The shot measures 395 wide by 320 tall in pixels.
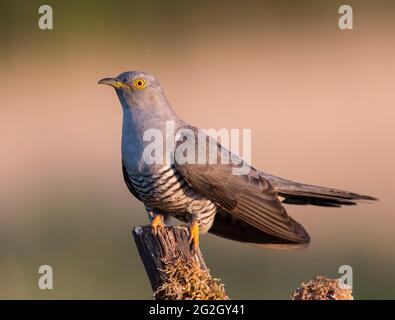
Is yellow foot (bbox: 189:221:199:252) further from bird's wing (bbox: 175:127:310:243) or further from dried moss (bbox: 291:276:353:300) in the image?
dried moss (bbox: 291:276:353:300)

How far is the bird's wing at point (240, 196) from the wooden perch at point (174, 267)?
40cm

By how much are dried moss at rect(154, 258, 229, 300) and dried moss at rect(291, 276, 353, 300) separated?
33 cm

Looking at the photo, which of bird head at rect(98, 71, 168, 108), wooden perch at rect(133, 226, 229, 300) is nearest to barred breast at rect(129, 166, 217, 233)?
wooden perch at rect(133, 226, 229, 300)

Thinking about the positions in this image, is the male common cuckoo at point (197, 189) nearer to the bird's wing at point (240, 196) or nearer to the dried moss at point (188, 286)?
the bird's wing at point (240, 196)

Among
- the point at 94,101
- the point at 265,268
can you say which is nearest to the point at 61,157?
the point at 94,101

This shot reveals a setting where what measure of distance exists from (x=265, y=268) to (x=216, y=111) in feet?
8.12

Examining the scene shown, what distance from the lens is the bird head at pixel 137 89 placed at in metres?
4.80

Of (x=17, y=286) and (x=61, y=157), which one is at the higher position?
(x=61, y=157)

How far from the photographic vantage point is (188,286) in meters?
3.65

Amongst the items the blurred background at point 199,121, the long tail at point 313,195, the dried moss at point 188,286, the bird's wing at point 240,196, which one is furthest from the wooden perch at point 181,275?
the blurred background at point 199,121

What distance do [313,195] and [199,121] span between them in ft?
11.9

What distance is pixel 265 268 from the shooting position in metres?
6.58

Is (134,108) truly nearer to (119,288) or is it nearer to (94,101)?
(119,288)

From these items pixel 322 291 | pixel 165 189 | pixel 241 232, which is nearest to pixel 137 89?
pixel 165 189
